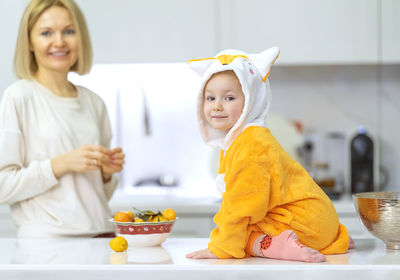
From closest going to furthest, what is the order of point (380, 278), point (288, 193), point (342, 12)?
1. point (380, 278)
2. point (288, 193)
3. point (342, 12)

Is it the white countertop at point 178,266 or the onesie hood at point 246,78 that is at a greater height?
the onesie hood at point 246,78

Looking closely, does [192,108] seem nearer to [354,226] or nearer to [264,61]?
[354,226]

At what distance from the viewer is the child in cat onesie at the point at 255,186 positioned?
109 centimetres

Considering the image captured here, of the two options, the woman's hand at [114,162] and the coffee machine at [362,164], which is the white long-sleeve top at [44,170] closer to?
the woman's hand at [114,162]

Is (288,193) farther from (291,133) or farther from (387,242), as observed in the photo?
(291,133)

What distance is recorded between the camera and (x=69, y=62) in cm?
171

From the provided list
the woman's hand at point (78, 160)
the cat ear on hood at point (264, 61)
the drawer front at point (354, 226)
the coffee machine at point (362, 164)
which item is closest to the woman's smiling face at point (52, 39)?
the woman's hand at point (78, 160)

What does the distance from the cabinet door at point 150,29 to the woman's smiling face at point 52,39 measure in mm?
925

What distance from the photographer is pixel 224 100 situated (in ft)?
3.84

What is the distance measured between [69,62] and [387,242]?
1109 millimetres

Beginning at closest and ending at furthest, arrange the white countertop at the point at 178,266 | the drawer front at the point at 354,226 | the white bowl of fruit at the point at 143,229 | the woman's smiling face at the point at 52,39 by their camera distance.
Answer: the white countertop at the point at 178,266 < the white bowl of fruit at the point at 143,229 < the woman's smiling face at the point at 52,39 < the drawer front at the point at 354,226

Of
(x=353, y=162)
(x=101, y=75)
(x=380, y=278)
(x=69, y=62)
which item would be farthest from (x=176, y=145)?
(x=380, y=278)

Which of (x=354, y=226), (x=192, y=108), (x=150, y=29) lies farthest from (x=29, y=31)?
(x=354, y=226)

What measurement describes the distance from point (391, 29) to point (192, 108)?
113cm
